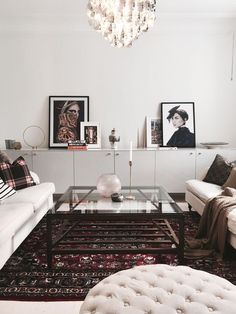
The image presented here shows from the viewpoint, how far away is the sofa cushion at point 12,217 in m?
2.11

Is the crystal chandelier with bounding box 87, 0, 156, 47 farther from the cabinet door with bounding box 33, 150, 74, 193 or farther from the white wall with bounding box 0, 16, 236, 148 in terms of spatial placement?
the cabinet door with bounding box 33, 150, 74, 193

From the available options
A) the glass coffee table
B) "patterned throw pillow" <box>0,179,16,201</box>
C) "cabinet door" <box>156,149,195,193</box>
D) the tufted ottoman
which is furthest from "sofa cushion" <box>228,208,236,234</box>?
"patterned throw pillow" <box>0,179,16,201</box>

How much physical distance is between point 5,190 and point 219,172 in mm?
2515

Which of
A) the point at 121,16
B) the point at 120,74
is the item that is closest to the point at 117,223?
the point at 121,16

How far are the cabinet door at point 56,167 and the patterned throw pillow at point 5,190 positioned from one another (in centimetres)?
131

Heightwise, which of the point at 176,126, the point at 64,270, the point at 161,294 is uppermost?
the point at 176,126

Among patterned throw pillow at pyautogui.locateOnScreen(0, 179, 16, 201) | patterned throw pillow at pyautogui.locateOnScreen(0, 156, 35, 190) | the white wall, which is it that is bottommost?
patterned throw pillow at pyautogui.locateOnScreen(0, 179, 16, 201)

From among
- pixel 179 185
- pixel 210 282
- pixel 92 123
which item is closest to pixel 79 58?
pixel 92 123

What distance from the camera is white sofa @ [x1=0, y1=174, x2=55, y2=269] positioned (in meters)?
2.15

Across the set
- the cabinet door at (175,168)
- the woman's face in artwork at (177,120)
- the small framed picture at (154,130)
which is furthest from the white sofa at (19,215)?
the woman's face in artwork at (177,120)

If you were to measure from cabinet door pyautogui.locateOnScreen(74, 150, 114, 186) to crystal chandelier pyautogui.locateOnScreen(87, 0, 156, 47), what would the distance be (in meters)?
1.99

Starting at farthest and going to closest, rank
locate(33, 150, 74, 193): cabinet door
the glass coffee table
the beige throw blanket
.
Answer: locate(33, 150, 74, 193): cabinet door < the beige throw blanket < the glass coffee table

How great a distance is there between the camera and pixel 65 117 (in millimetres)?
4625

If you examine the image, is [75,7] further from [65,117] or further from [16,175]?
[16,175]
